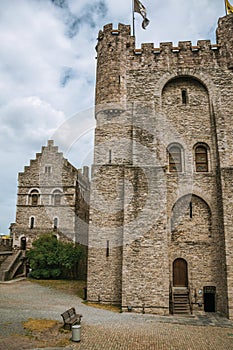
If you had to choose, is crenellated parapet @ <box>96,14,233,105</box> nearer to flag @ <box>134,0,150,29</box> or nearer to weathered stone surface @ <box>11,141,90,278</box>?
flag @ <box>134,0,150,29</box>

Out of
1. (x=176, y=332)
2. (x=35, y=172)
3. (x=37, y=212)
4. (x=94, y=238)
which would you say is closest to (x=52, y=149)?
(x=35, y=172)

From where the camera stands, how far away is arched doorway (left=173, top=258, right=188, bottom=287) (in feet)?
51.9

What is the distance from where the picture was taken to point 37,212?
26594 mm

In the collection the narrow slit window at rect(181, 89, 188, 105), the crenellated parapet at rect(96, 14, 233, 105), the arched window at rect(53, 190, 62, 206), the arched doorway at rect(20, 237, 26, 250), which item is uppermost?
the crenellated parapet at rect(96, 14, 233, 105)

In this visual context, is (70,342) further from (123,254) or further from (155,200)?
(155,200)

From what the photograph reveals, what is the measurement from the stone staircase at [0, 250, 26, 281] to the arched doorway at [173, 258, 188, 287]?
13161mm

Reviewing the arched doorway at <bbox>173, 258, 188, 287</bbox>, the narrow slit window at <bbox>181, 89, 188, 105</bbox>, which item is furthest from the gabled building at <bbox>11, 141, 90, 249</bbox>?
the narrow slit window at <bbox>181, 89, 188, 105</bbox>

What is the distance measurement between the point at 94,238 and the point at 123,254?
86.5 inches

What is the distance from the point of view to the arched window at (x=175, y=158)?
17375 mm

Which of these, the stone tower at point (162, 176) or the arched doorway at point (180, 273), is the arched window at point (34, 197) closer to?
the stone tower at point (162, 176)

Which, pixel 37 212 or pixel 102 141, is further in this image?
pixel 37 212

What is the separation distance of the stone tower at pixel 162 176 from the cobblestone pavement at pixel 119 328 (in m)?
1.25

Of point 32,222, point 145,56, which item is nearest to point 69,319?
point 145,56

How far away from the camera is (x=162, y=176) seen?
51.3ft
